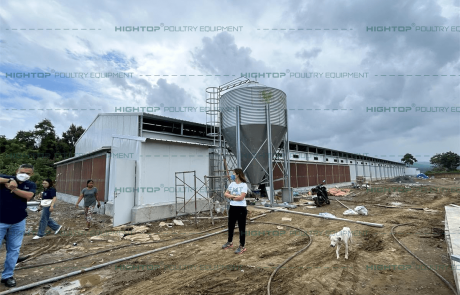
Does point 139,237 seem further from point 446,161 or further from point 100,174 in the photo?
point 446,161

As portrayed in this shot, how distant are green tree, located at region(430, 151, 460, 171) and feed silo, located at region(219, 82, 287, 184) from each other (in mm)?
84307

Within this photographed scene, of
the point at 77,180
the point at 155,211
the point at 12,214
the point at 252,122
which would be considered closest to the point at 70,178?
the point at 77,180

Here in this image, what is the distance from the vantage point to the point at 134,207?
8.71 m

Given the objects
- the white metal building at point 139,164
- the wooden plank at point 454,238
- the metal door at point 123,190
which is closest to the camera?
the wooden plank at point 454,238

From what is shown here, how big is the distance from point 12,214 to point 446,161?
9744 centimetres

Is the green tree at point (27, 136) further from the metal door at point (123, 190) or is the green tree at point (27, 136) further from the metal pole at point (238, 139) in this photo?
the metal pole at point (238, 139)

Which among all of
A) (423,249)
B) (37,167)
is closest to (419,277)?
(423,249)

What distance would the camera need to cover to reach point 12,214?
4.03 metres

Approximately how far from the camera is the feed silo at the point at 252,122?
1200 centimetres

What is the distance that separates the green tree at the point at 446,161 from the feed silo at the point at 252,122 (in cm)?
8431

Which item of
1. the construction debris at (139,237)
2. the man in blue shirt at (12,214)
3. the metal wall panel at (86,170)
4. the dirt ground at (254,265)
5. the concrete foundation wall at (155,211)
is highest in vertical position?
the metal wall panel at (86,170)

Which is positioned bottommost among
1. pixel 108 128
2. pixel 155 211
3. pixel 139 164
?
pixel 155 211

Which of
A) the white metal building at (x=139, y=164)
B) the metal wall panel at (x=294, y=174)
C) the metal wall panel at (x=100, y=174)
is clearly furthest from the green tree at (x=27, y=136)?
the metal wall panel at (x=294, y=174)

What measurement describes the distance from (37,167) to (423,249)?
31896 mm
